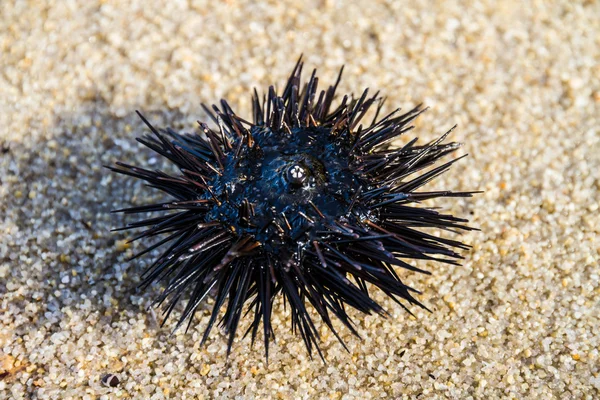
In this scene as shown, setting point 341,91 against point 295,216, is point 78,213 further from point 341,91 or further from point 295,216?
point 341,91

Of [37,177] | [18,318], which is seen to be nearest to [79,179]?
[37,177]

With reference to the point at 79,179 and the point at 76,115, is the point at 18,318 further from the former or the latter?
the point at 76,115

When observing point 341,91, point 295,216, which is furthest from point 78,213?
point 341,91


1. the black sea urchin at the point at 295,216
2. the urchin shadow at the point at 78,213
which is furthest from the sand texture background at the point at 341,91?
the black sea urchin at the point at 295,216

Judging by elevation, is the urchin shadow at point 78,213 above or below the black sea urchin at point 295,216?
above

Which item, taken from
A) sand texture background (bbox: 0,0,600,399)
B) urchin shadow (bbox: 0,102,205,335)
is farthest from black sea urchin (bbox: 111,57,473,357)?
urchin shadow (bbox: 0,102,205,335)

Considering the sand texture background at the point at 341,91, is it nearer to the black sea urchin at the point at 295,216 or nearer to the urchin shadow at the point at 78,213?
the urchin shadow at the point at 78,213
